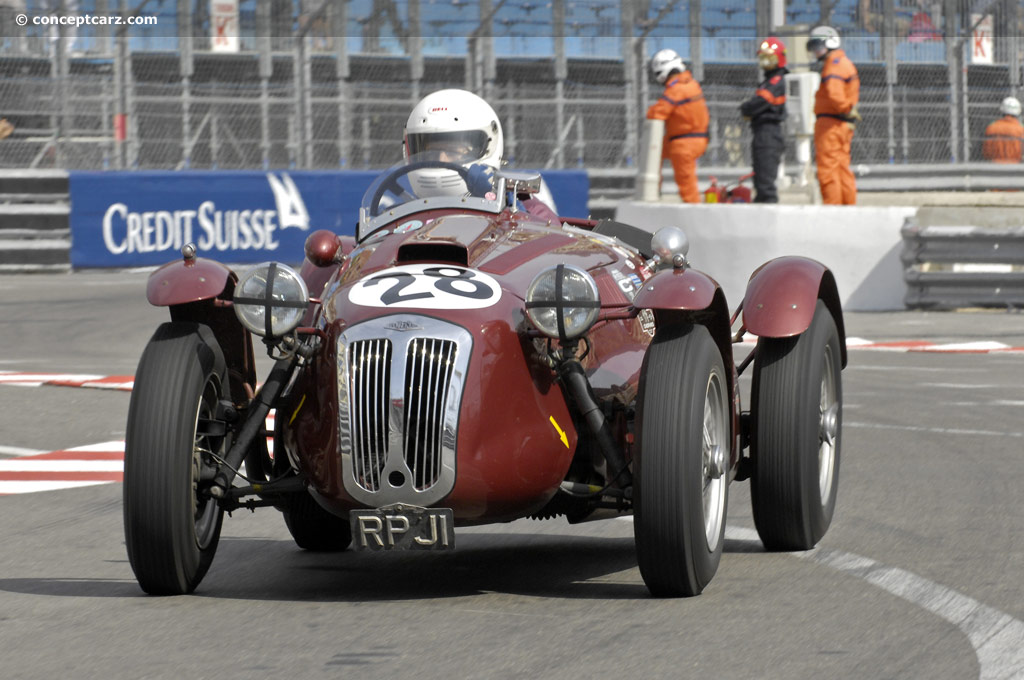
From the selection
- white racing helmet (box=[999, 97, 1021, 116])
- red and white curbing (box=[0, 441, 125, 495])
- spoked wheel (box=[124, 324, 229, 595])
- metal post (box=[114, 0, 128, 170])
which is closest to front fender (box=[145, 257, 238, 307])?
spoked wheel (box=[124, 324, 229, 595])

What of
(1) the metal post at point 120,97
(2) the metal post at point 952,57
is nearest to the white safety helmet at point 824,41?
(1) the metal post at point 120,97

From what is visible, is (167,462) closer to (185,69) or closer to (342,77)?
(185,69)

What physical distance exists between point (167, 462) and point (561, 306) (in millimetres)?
1216

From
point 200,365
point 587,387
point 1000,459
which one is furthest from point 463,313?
point 1000,459

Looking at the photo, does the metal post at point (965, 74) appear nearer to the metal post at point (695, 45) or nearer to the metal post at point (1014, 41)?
the metal post at point (1014, 41)

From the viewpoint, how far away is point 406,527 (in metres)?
5.13

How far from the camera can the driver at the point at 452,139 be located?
22.2ft

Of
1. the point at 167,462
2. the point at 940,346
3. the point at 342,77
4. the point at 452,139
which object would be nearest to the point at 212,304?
the point at 167,462

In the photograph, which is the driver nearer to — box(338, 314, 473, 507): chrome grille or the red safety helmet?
box(338, 314, 473, 507): chrome grille

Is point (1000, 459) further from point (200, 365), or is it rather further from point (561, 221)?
point (200, 365)

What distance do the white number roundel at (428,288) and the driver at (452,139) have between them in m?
1.21

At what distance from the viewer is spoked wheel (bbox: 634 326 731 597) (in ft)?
17.0

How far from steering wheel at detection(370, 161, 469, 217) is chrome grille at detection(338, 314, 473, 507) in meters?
1.55

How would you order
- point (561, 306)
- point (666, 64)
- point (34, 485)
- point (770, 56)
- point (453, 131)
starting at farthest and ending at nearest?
point (666, 64) < point (770, 56) < point (34, 485) < point (453, 131) < point (561, 306)
